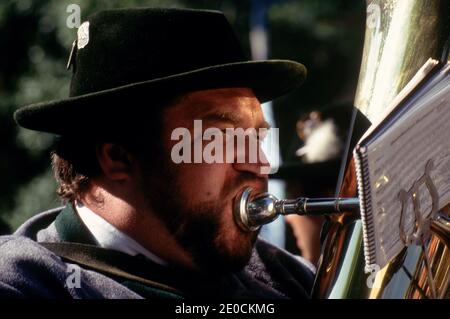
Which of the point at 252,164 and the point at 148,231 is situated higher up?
the point at 252,164

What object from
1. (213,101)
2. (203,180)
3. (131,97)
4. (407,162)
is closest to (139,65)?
(131,97)

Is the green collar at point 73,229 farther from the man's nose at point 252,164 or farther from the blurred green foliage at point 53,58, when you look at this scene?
the blurred green foliage at point 53,58

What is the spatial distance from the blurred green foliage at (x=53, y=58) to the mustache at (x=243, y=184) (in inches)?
70.6

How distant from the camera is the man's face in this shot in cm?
239

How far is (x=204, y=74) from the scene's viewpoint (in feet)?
7.77

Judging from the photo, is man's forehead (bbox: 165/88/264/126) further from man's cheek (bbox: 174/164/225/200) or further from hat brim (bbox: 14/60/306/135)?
man's cheek (bbox: 174/164/225/200)

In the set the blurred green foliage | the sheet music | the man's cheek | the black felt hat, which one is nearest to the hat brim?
the black felt hat

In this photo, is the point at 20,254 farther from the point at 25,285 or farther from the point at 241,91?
the point at 241,91

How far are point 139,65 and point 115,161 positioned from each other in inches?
10.9

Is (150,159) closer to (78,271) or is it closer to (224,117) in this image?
(224,117)

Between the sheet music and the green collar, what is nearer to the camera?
the sheet music

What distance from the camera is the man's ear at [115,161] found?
2479 millimetres

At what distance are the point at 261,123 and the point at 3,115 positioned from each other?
3.07m

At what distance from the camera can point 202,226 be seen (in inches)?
94.5
